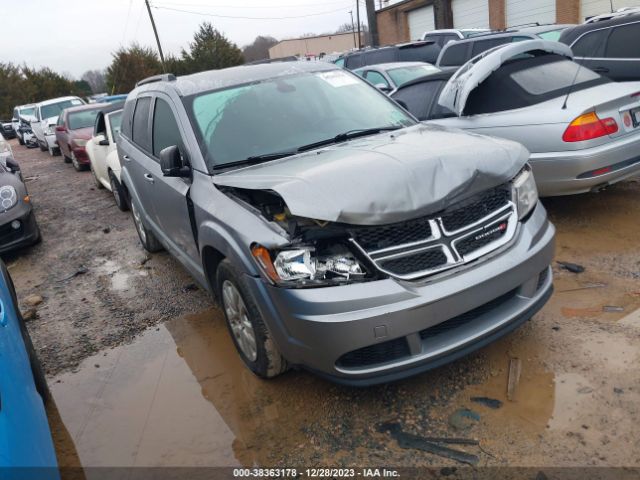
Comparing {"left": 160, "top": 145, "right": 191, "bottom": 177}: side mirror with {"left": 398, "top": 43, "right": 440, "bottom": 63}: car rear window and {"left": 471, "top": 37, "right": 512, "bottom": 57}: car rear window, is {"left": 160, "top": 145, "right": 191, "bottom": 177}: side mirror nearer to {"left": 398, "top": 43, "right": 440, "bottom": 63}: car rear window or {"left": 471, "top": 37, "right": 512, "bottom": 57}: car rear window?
{"left": 471, "top": 37, "right": 512, "bottom": 57}: car rear window

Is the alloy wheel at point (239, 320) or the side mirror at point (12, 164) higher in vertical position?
the side mirror at point (12, 164)

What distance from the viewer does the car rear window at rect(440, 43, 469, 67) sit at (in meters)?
11.0

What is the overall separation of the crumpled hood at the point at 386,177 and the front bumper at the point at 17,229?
447cm

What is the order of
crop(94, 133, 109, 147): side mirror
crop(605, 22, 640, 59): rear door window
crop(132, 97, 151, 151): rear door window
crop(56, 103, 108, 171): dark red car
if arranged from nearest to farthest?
crop(132, 97, 151, 151): rear door window
crop(605, 22, 640, 59): rear door window
crop(94, 133, 109, 147): side mirror
crop(56, 103, 108, 171): dark red car

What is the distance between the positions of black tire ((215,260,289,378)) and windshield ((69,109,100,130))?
11.3m

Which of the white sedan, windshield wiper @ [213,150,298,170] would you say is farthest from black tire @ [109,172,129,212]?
windshield wiper @ [213,150,298,170]

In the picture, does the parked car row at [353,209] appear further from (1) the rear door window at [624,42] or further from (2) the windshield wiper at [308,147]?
(1) the rear door window at [624,42]

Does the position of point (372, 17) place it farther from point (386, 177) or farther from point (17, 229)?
point (386, 177)

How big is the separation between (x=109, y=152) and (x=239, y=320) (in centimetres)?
653

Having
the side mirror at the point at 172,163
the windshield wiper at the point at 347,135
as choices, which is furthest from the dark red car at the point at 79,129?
the windshield wiper at the point at 347,135

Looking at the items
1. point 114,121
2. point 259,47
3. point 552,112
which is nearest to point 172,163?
point 552,112

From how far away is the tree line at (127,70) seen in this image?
126 ft

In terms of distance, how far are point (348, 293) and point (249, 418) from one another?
1088 millimetres

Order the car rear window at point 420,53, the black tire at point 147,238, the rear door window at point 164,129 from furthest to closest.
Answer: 1. the car rear window at point 420,53
2. the black tire at point 147,238
3. the rear door window at point 164,129
